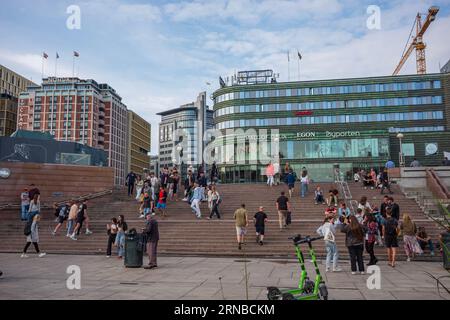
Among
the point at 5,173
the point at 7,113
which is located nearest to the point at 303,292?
the point at 5,173

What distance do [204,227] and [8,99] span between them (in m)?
121

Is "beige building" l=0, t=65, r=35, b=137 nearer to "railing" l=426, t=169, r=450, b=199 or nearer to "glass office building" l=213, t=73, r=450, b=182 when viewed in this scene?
"glass office building" l=213, t=73, r=450, b=182

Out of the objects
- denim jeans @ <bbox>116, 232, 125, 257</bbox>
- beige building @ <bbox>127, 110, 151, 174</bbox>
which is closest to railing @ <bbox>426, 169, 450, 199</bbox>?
denim jeans @ <bbox>116, 232, 125, 257</bbox>

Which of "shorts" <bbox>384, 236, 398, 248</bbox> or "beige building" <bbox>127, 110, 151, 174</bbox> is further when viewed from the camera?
"beige building" <bbox>127, 110, 151, 174</bbox>

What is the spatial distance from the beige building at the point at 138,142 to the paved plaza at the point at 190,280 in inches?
5297

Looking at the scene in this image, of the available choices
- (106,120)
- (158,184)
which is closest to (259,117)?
(158,184)

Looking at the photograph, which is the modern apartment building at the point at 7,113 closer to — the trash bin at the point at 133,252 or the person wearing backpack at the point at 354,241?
the trash bin at the point at 133,252

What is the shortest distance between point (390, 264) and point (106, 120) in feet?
397

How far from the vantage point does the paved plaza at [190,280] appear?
26.3 feet

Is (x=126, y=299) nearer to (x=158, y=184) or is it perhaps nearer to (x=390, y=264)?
(x=390, y=264)

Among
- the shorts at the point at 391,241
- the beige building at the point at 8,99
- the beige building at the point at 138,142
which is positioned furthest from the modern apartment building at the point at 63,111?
the shorts at the point at 391,241

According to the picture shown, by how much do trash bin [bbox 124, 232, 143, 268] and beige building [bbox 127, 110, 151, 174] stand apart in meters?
135

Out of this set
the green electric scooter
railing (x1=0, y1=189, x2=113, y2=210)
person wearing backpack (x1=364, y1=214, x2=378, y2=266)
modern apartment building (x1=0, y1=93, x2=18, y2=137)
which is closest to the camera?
the green electric scooter

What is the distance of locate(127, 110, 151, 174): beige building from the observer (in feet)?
483
